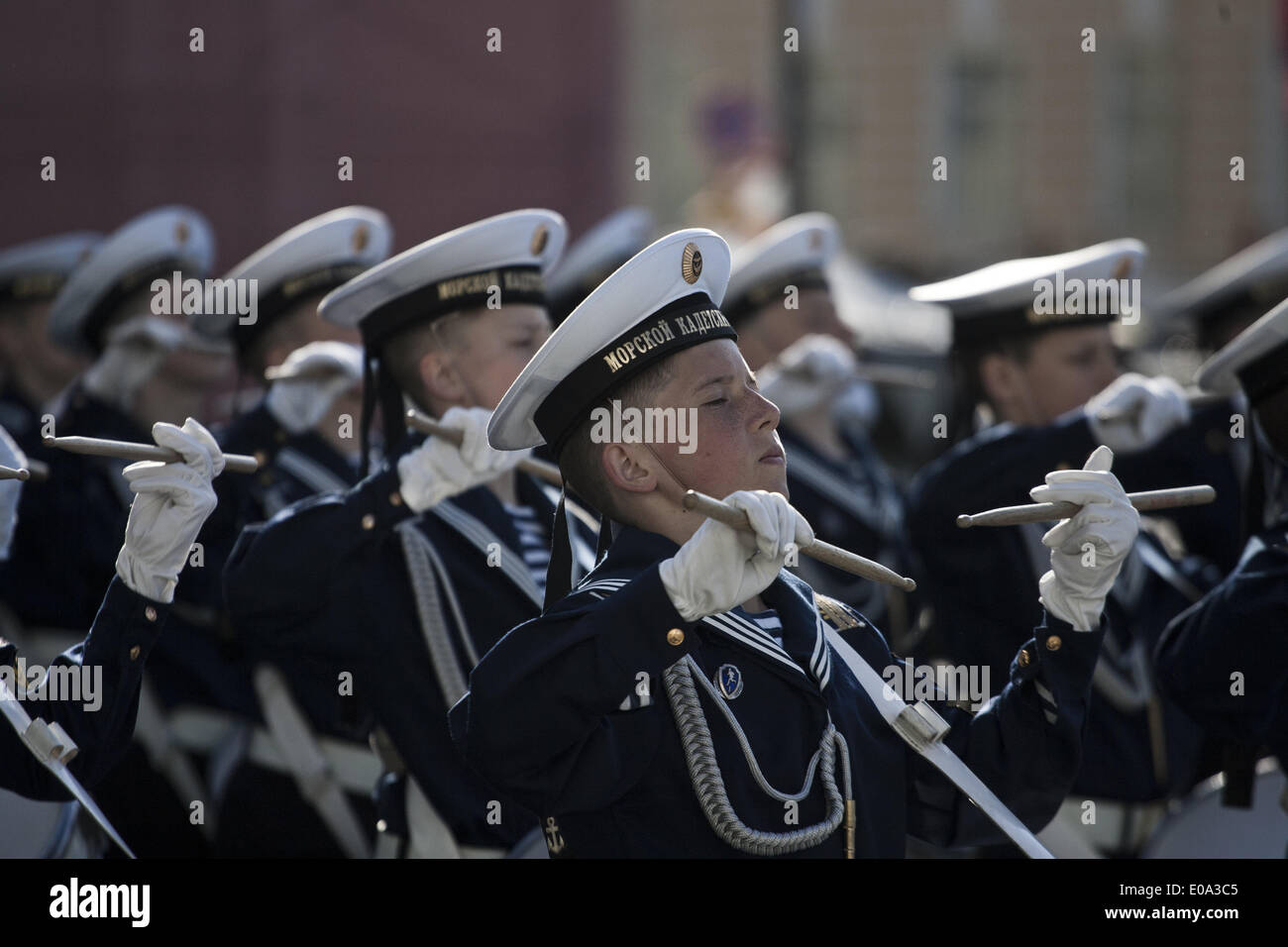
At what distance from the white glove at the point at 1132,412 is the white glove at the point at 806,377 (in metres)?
1.19

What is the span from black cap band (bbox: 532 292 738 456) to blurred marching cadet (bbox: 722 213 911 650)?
2.47m

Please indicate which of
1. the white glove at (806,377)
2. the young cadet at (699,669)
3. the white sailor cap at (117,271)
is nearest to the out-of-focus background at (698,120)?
the white glove at (806,377)

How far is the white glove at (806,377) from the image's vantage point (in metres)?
6.01

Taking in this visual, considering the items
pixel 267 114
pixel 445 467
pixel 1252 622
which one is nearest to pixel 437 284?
pixel 445 467

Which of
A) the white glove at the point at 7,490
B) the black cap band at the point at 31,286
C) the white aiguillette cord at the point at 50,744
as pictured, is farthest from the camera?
the black cap band at the point at 31,286

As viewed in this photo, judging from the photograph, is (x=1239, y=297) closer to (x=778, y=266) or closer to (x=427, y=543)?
(x=778, y=266)

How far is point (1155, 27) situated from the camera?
19.9m

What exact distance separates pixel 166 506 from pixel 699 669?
1000 millimetres

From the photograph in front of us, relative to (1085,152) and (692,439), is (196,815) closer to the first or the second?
(692,439)

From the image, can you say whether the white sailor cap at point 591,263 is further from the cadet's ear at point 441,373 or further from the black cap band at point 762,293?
the cadet's ear at point 441,373

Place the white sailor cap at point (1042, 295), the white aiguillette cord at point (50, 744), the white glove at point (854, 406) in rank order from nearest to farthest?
1. the white aiguillette cord at point (50, 744)
2. the white sailor cap at point (1042, 295)
3. the white glove at point (854, 406)
